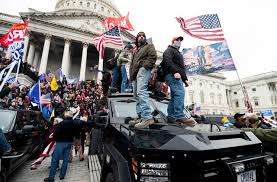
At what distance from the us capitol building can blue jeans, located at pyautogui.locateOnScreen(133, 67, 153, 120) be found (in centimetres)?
2130

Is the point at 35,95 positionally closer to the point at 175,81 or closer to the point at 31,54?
the point at 175,81

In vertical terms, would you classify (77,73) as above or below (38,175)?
above

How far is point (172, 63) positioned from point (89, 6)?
62688mm

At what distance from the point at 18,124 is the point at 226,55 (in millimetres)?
10178

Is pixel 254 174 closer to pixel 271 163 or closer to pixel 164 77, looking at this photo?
pixel 271 163

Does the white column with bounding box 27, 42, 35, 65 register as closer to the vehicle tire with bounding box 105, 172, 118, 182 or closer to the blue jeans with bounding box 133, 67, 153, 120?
the blue jeans with bounding box 133, 67, 153, 120

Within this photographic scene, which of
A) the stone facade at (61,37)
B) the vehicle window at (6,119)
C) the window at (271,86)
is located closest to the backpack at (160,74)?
the vehicle window at (6,119)

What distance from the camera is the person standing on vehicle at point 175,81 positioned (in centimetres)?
315

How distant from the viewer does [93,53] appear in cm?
4206

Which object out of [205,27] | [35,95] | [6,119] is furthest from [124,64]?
[205,27]

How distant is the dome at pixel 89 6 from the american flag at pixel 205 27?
1962 inches

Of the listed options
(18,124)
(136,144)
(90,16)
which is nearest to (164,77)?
(136,144)

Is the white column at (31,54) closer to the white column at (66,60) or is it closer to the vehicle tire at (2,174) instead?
the white column at (66,60)

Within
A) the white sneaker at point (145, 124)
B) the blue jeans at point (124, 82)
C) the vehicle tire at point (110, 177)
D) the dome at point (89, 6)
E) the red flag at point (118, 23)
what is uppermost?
the dome at point (89, 6)
